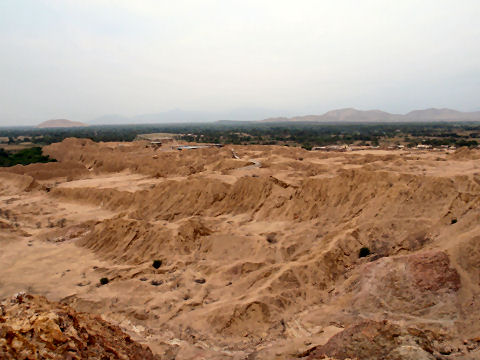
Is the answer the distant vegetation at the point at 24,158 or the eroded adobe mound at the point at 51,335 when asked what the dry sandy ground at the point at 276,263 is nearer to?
the eroded adobe mound at the point at 51,335

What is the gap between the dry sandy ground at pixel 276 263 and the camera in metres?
10.6

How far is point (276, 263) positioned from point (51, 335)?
408 inches

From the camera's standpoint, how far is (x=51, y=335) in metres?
6.96

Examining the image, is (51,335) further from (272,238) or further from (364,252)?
(272,238)

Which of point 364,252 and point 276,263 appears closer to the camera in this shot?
point 364,252

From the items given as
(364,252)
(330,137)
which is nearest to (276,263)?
(364,252)

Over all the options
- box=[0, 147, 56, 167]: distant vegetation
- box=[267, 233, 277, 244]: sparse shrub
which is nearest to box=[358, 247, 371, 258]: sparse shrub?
box=[267, 233, 277, 244]: sparse shrub

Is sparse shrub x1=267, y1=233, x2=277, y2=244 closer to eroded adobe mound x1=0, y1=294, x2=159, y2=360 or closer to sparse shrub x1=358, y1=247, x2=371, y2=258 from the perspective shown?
sparse shrub x1=358, y1=247, x2=371, y2=258

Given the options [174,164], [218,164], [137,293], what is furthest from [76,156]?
[137,293]

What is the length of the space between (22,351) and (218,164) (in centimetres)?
3156

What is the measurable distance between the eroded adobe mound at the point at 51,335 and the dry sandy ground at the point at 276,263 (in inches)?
104

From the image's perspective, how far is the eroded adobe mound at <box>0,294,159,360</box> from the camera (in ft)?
21.6

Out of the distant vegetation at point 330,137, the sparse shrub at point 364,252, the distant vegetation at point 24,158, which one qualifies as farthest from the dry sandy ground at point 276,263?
the distant vegetation at point 330,137

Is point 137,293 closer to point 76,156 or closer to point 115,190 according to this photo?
point 115,190
